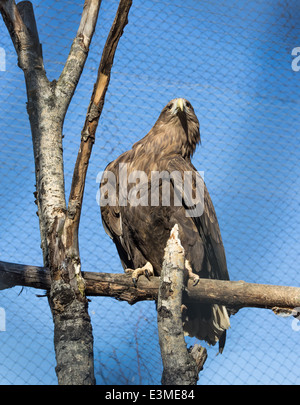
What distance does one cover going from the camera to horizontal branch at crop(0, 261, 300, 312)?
8.20 ft

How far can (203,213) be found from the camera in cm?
348

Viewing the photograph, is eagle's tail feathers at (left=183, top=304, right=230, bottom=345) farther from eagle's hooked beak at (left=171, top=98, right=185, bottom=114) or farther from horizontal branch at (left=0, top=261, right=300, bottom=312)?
eagle's hooked beak at (left=171, top=98, right=185, bottom=114)

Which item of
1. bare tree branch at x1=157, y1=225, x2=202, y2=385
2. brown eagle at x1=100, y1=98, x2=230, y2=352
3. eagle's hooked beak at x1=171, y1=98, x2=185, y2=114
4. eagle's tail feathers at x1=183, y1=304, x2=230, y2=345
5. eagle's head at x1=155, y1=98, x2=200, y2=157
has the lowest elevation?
eagle's tail feathers at x1=183, y1=304, x2=230, y2=345

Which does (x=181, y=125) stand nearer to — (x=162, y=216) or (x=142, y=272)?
(x=162, y=216)

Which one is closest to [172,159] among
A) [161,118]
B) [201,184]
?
[201,184]

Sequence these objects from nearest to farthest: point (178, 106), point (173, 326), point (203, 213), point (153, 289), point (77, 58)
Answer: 1. point (173, 326)
2. point (153, 289)
3. point (77, 58)
4. point (203, 213)
5. point (178, 106)

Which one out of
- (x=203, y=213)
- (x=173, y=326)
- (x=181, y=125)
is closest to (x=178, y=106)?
(x=181, y=125)

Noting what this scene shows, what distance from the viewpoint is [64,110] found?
300 cm

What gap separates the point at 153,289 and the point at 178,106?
4.94 ft

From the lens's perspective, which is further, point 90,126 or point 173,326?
point 90,126

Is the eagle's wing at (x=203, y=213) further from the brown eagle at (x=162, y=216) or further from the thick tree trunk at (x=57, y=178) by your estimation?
the thick tree trunk at (x=57, y=178)

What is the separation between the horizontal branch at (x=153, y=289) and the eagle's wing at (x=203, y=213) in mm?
673

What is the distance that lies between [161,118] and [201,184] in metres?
0.79

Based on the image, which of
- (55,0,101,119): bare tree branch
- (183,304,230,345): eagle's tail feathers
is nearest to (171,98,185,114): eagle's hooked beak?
(55,0,101,119): bare tree branch
